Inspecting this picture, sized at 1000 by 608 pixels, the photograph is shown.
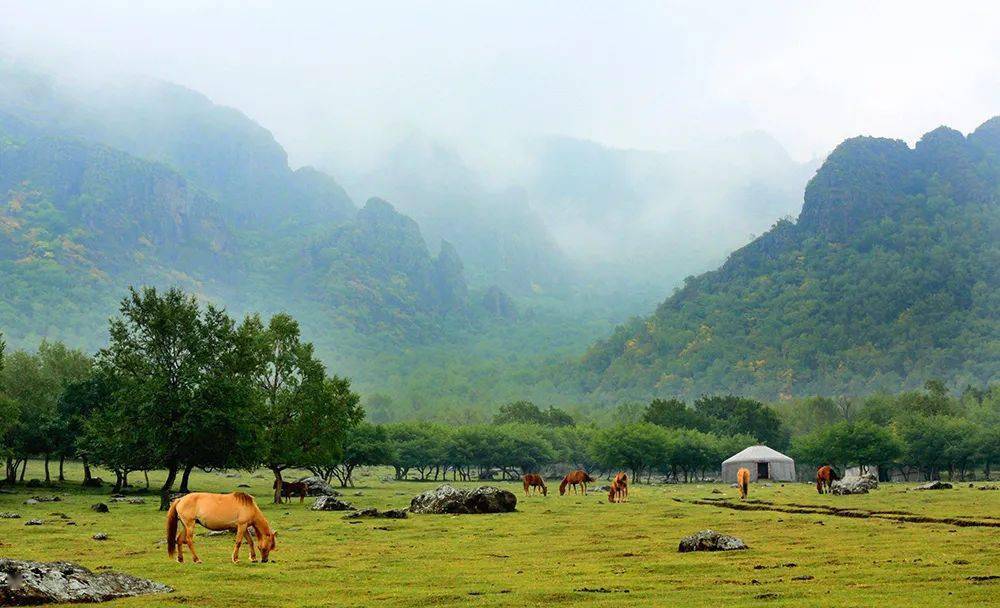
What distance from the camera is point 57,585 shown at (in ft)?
60.3

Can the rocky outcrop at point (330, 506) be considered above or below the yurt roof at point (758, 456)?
below

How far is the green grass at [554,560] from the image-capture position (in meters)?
20.3

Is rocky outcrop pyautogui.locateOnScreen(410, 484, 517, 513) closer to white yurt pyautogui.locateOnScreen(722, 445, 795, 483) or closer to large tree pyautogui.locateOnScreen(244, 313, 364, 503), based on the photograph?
large tree pyautogui.locateOnScreen(244, 313, 364, 503)

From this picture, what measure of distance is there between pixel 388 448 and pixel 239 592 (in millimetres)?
111483

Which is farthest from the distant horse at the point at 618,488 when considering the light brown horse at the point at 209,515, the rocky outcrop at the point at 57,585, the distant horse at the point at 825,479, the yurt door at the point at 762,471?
the yurt door at the point at 762,471

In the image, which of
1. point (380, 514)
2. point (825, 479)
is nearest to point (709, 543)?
point (380, 514)

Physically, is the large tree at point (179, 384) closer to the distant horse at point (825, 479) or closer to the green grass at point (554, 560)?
the green grass at point (554, 560)

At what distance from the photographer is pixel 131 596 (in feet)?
63.9

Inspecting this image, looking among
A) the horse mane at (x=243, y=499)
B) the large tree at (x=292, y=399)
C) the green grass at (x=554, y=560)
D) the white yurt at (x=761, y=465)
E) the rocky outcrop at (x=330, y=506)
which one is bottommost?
the rocky outcrop at (x=330, y=506)

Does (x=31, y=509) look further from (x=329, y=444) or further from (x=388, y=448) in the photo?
(x=388, y=448)

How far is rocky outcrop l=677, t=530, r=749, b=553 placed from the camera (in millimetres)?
30359

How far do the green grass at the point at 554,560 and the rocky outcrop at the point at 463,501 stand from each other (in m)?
4.00

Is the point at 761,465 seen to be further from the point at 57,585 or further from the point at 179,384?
the point at 57,585

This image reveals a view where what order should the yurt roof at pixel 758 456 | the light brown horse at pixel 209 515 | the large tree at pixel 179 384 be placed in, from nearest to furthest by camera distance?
the light brown horse at pixel 209 515
the large tree at pixel 179 384
the yurt roof at pixel 758 456
